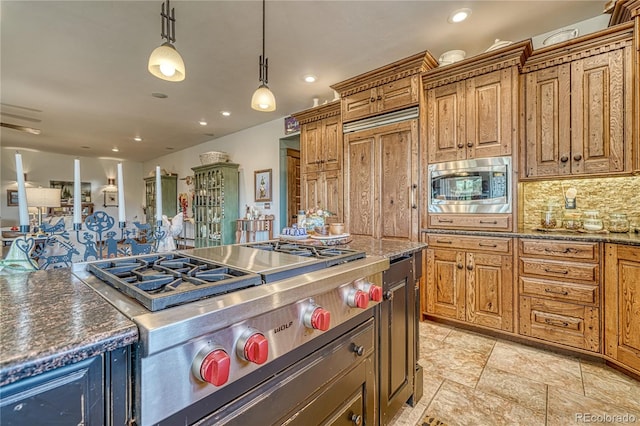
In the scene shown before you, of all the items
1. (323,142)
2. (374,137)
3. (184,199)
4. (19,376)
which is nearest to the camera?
(19,376)

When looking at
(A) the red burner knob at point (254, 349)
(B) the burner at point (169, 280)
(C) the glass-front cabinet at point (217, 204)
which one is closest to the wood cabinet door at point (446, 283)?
(B) the burner at point (169, 280)

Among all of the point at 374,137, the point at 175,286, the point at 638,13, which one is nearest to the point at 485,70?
the point at 638,13

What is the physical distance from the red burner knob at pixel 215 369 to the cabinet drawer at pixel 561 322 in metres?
2.53

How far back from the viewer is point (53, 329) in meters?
0.51

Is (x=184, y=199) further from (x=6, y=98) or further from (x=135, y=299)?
(x=135, y=299)

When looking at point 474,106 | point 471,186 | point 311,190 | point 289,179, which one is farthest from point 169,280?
point 289,179

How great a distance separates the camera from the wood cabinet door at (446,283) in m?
2.56

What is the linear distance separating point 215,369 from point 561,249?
2552 millimetres

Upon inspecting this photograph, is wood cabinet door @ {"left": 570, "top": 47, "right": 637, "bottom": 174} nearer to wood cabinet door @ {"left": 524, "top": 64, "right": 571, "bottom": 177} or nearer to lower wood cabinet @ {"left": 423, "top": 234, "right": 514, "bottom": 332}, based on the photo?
wood cabinet door @ {"left": 524, "top": 64, "right": 571, "bottom": 177}

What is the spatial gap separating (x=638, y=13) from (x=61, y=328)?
344 cm

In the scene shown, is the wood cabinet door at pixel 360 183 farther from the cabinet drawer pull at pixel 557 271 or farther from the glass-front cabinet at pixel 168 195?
the glass-front cabinet at pixel 168 195

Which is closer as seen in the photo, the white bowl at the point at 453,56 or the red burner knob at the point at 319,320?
the red burner knob at the point at 319,320

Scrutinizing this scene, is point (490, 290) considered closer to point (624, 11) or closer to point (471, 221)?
point (471, 221)

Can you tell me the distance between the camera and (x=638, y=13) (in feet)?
6.42
